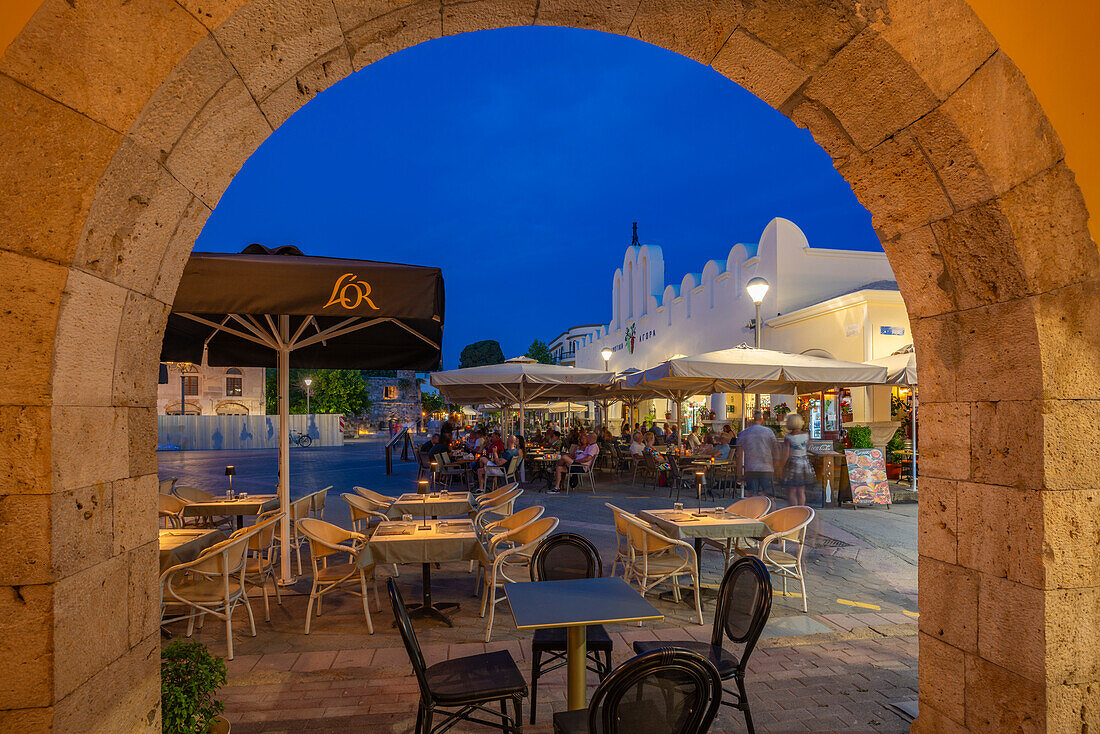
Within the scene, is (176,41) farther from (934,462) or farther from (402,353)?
(402,353)

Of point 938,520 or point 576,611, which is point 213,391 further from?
point 938,520

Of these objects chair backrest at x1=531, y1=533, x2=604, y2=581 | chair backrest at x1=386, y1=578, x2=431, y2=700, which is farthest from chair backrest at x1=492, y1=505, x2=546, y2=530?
chair backrest at x1=386, y1=578, x2=431, y2=700

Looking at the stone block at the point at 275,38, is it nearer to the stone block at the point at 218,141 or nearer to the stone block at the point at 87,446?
the stone block at the point at 218,141

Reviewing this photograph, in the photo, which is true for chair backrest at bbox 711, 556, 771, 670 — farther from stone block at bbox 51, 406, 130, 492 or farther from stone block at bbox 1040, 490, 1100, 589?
stone block at bbox 51, 406, 130, 492

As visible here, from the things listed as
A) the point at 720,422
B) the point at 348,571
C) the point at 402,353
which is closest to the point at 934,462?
the point at 348,571

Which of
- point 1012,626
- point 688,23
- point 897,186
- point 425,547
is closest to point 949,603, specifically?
point 1012,626

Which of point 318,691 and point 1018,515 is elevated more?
point 1018,515

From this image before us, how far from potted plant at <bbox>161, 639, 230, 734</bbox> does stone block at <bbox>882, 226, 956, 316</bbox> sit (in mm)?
3575

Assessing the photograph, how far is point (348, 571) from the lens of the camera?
16.1 ft

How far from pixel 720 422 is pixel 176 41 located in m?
19.3

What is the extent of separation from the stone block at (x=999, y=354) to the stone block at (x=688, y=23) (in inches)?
64.6

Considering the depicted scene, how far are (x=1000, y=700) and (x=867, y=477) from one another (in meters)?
8.40

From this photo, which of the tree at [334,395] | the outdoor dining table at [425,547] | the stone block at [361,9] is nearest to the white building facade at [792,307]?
the outdoor dining table at [425,547]

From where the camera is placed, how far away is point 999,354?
2.61 meters
